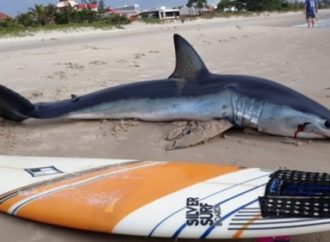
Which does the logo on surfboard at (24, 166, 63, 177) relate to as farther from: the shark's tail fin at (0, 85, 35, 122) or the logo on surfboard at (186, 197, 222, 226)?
the shark's tail fin at (0, 85, 35, 122)

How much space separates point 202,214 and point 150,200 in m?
0.33

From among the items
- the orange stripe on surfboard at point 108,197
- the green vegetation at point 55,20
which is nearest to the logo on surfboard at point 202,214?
the orange stripe on surfboard at point 108,197

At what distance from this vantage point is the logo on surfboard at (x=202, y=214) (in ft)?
9.36

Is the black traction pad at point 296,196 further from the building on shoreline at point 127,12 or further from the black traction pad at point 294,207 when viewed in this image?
the building on shoreline at point 127,12

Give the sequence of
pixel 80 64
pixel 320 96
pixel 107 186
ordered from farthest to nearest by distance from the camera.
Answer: pixel 80 64, pixel 320 96, pixel 107 186

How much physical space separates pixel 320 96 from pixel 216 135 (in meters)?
2.41

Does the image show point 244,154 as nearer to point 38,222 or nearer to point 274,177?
point 274,177

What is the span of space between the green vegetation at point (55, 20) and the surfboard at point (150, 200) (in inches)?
1043

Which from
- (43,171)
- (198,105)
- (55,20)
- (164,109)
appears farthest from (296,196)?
(55,20)

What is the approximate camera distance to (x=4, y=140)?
204 inches

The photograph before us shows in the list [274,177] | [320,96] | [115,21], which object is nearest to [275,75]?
[320,96]

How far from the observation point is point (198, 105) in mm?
5062

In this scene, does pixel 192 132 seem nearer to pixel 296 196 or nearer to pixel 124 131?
pixel 124 131

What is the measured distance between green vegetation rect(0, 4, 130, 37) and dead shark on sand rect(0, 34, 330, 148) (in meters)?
24.5
